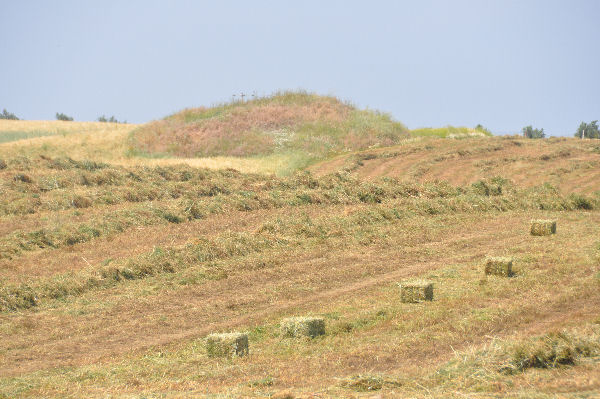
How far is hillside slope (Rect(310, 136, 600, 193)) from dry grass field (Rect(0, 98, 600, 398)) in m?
1.06

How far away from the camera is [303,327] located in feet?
38.6

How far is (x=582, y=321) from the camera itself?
1100cm

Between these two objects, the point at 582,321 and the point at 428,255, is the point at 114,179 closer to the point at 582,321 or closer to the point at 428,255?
the point at 428,255

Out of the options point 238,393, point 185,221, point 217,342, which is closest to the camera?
point 238,393

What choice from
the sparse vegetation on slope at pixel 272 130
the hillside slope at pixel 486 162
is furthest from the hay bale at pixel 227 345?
the sparse vegetation on slope at pixel 272 130

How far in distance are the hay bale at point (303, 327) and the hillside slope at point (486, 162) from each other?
24.2 meters

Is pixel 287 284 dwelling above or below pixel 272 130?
below

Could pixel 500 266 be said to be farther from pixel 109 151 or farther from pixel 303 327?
pixel 109 151

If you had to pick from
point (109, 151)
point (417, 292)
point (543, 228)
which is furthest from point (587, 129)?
point (417, 292)

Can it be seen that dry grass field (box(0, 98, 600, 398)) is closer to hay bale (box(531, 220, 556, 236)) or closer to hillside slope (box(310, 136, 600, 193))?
hay bale (box(531, 220, 556, 236))

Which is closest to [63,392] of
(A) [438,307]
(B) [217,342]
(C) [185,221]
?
(B) [217,342]

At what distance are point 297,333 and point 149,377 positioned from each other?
274 cm

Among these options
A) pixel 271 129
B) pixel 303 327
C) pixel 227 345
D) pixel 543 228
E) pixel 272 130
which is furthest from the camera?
pixel 271 129

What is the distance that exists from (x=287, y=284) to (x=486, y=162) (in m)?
26.3
